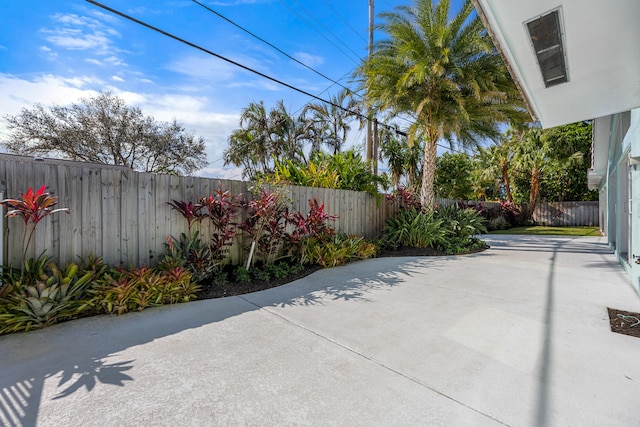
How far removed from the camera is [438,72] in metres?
7.71

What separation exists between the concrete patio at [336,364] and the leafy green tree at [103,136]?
15.8 metres

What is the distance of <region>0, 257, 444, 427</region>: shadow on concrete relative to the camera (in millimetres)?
1934

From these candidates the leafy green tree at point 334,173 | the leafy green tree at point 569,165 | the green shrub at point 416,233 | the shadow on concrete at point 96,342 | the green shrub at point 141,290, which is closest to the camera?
the shadow on concrete at point 96,342

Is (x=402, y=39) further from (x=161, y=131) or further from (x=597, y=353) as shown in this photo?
(x=161, y=131)

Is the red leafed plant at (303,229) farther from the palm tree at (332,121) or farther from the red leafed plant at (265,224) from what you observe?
the palm tree at (332,121)

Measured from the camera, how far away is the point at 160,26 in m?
5.34

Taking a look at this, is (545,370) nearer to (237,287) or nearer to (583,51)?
(583,51)

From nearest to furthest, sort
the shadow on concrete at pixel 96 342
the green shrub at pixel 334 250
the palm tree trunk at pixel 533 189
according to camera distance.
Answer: the shadow on concrete at pixel 96 342
the green shrub at pixel 334 250
the palm tree trunk at pixel 533 189

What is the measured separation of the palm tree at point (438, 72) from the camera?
778 cm

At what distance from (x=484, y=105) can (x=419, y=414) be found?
362 inches

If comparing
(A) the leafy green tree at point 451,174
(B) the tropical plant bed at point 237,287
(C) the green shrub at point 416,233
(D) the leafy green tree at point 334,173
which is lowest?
(B) the tropical plant bed at point 237,287

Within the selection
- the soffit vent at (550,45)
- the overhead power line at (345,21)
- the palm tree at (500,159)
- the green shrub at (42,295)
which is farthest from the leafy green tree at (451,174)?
→ the green shrub at (42,295)

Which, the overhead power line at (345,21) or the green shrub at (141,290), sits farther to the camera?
the overhead power line at (345,21)

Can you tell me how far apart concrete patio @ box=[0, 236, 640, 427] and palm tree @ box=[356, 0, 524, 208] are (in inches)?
237
